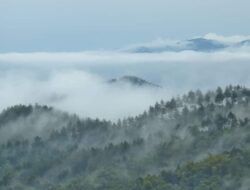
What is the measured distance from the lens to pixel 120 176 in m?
141

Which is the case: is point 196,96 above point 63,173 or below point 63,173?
above

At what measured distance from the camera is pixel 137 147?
160625 mm

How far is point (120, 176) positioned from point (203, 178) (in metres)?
16.1

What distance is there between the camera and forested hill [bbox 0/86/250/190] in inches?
5251

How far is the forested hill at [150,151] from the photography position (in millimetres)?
133375

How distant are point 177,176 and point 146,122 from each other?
136 ft

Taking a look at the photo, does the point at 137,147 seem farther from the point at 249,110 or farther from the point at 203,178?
the point at 203,178

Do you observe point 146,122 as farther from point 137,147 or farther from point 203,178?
point 203,178

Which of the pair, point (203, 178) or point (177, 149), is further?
point (177, 149)

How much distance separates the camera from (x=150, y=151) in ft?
513

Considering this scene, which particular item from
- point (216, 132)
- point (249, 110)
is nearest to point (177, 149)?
point (216, 132)

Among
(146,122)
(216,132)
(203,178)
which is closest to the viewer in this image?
(203,178)

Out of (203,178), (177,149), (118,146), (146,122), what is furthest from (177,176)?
(146,122)

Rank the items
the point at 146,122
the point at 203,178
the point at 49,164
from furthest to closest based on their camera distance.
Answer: the point at 146,122 < the point at 49,164 < the point at 203,178
